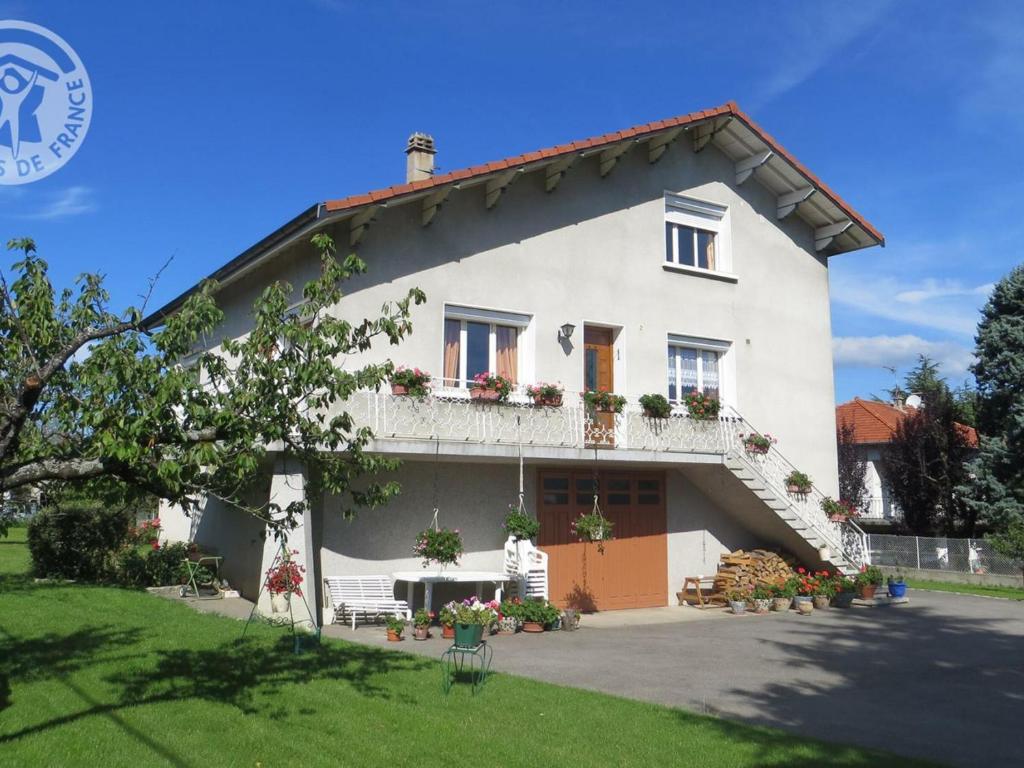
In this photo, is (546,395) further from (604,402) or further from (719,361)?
(719,361)

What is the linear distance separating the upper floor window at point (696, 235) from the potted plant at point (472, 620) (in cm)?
867

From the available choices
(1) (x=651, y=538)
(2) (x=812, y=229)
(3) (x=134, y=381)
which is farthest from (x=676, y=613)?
(3) (x=134, y=381)

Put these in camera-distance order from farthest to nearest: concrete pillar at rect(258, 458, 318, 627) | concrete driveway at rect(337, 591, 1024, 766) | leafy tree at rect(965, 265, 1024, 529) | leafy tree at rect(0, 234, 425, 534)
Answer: leafy tree at rect(965, 265, 1024, 529) < concrete pillar at rect(258, 458, 318, 627) < concrete driveway at rect(337, 591, 1024, 766) < leafy tree at rect(0, 234, 425, 534)

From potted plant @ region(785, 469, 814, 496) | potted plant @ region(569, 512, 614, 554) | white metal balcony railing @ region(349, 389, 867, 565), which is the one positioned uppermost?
white metal balcony railing @ region(349, 389, 867, 565)

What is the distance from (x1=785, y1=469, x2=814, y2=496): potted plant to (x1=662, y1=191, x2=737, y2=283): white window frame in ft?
14.5

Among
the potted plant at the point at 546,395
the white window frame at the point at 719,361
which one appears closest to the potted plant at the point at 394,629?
the potted plant at the point at 546,395

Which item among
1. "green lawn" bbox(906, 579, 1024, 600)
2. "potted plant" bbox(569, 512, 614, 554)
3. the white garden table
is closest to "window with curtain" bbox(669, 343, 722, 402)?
"potted plant" bbox(569, 512, 614, 554)

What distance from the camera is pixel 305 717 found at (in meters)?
7.94

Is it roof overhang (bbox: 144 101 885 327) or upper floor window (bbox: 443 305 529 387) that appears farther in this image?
upper floor window (bbox: 443 305 529 387)

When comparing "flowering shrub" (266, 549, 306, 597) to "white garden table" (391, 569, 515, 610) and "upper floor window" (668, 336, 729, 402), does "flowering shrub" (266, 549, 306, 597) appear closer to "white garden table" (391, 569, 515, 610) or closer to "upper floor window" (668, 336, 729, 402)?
"white garden table" (391, 569, 515, 610)

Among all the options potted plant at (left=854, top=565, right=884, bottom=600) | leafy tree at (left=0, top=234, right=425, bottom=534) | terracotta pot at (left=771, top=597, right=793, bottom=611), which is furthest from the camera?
potted plant at (left=854, top=565, right=884, bottom=600)

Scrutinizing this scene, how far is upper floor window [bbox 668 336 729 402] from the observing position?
1830 centimetres

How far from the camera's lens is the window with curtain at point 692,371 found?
18.3 m

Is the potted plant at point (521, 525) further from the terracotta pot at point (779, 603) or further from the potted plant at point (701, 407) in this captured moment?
the terracotta pot at point (779, 603)
